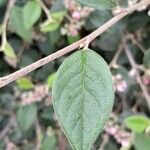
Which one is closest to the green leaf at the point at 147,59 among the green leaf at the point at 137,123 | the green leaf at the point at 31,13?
the green leaf at the point at 137,123

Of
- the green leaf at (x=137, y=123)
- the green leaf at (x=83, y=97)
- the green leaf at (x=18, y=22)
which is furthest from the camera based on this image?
the green leaf at (x=18, y=22)

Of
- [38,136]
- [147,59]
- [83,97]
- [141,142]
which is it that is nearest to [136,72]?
[147,59]

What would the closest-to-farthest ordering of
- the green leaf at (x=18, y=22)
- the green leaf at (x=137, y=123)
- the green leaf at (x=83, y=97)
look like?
the green leaf at (x=83, y=97) < the green leaf at (x=137, y=123) < the green leaf at (x=18, y=22)

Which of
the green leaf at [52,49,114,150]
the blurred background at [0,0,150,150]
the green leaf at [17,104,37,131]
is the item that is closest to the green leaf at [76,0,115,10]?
the green leaf at [52,49,114,150]

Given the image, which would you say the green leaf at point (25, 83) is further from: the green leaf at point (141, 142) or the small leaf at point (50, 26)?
the green leaf at point (141, 142)

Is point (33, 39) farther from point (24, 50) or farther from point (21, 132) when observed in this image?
point (21, 132)

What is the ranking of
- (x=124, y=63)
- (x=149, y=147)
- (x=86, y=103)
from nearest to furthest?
(x=86, y=103)
(x=149, y=147)
(x=124, y=63)

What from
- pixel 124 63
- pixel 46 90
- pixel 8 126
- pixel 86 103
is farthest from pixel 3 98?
pixel 86 103
